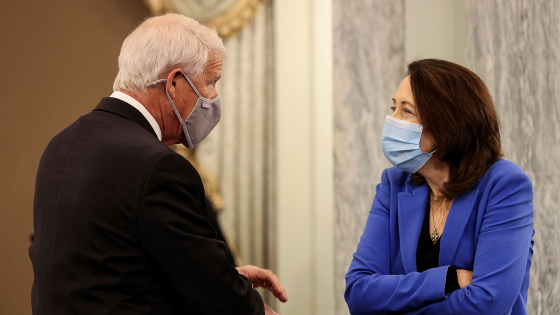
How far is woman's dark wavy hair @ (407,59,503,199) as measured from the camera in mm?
1780

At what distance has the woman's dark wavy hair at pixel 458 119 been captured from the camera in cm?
178

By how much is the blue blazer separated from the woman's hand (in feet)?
0.09

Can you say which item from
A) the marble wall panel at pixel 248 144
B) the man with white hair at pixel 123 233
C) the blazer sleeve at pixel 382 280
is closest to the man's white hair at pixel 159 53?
the man with white hair at pixel 123 233

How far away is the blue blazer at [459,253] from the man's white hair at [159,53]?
1.01 meters

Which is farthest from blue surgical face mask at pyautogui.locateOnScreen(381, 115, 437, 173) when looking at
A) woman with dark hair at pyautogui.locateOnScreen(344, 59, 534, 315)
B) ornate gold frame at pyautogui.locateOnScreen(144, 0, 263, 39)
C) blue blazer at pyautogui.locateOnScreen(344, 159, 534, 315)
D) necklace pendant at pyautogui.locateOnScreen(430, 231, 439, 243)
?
ornate gold frame at pyautogui.locateOnScreen(144, 0, 263, 39)

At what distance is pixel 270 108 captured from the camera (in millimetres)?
3021

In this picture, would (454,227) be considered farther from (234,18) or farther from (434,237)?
(234,18)

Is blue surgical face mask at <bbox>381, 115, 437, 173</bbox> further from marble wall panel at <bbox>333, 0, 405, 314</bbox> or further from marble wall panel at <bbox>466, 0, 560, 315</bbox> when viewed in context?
marble wall panel at <bbox>466, 0, 560, 315</bbox>

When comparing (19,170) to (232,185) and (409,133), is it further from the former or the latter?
(409,133)

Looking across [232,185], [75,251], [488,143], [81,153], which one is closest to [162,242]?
[75,251]

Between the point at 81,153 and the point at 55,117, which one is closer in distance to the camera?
the point at 81,153

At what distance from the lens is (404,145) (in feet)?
6.01

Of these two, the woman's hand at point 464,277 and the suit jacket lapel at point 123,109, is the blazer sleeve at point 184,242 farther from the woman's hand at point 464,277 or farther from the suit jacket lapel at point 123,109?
the woman's hand at point 464,277

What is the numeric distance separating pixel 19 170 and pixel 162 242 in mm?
2015
